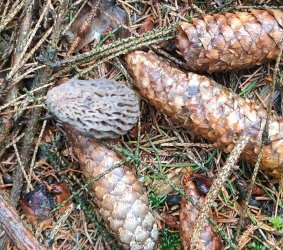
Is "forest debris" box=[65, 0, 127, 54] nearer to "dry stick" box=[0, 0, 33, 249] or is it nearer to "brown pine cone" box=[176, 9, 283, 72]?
"dry stick" box=[0, 0, 33, 249]

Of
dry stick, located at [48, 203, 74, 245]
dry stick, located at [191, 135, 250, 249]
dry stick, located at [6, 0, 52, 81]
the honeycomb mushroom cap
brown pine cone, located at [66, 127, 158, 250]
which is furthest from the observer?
dry stick, located at [6, 0, 52, 81]

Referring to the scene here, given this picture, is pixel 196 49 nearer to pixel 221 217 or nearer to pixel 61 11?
pixel 61 11

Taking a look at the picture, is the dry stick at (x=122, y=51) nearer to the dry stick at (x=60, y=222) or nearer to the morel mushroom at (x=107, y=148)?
the morel mushroom at (x=107, y=148)

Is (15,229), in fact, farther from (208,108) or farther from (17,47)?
(208,108)

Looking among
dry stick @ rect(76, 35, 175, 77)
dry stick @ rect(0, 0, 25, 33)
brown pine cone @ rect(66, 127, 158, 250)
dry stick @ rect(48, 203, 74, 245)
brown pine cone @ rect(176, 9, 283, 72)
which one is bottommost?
brown pine cone @ rect(66, 127, 158, 250)

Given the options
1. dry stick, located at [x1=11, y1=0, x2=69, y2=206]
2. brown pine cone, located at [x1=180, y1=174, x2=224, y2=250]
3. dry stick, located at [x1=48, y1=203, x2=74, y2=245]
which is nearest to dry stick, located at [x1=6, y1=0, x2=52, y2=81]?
dry stick, located at [x1=11, y1=0, x2=69, y2=206]

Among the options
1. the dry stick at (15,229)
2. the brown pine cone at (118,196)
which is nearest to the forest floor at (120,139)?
the brown pine cone at (118,196)

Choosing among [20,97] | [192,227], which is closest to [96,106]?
[20,97]
